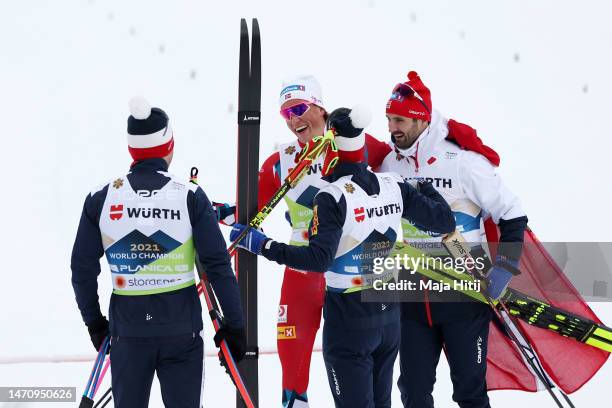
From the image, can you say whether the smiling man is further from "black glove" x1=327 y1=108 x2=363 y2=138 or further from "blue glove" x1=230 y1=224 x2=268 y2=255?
"black glove" x1=327 y1=108 x2=363 y2=138

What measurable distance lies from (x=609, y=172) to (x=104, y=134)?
5078mm

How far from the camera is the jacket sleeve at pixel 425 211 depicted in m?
3.53

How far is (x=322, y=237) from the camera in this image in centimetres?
327

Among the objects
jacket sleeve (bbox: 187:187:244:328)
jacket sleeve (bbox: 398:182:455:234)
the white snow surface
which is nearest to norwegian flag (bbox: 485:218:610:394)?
jacket sleeve (bbox: 398:182:455:234)

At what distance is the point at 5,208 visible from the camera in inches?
271

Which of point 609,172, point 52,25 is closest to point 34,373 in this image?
point 52,25

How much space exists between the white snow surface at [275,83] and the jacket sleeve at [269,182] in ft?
7.63

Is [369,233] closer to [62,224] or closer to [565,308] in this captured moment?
[565,308]

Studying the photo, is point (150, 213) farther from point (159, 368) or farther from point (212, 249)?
point (159, 368)

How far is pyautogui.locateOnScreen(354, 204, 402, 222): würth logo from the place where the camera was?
335 cm

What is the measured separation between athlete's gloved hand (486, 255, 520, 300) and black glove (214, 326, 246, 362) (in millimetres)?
1294

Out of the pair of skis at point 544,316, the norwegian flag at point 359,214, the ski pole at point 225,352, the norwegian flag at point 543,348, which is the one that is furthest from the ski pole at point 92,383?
the norwegian flag at point 543,348

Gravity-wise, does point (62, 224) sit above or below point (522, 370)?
above

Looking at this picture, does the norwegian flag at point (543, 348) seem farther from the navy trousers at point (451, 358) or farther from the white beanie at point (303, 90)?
the white beanie at point (303, 90)
